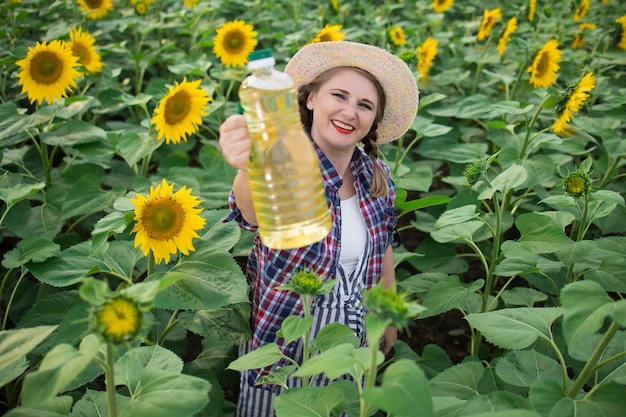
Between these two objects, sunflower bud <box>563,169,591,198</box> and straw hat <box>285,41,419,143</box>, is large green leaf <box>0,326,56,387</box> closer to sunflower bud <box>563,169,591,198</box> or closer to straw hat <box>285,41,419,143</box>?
straw hat <box>285,41,419,143</box>

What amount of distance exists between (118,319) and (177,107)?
1283mm

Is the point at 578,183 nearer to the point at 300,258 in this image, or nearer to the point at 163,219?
the point at 300,258

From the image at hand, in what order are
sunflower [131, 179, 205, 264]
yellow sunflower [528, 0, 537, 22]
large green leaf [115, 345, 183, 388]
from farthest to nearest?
yellow sunflower [528, 0, 537, 22] → sunflower [131, 179, 205, 264] → large green leaf [115, 345, 183, 388]

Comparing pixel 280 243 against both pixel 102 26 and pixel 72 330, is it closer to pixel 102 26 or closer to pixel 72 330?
pixel 72 330

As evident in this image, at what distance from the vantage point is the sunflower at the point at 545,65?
2838 millimetres

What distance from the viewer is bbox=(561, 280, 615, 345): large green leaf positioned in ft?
3.35

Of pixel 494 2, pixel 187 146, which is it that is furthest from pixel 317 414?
pixel 494 2

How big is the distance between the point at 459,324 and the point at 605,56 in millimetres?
2232

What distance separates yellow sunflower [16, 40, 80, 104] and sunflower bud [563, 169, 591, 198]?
6.54ft

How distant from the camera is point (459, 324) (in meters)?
2.71

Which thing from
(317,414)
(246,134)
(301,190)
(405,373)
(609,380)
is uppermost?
(246,134)

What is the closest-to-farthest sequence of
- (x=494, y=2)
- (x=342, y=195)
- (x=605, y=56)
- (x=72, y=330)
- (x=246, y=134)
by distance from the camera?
(x=246, y=134)
(x=72, y=330)
(x=342, y=195)
(x=605, y=56)
(x=494, y=2)

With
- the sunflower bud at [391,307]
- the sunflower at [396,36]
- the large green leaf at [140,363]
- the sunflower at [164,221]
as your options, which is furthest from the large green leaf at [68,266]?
the sunflower at [396,36]

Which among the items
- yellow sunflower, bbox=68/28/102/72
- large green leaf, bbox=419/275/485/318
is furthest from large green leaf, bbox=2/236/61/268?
yellow sunflower, bbox=68/28/102/72
